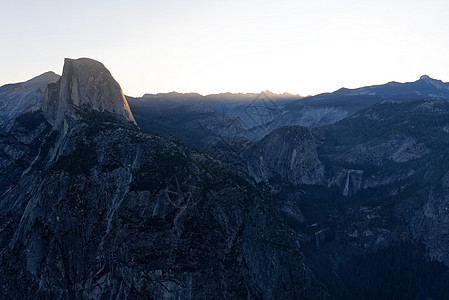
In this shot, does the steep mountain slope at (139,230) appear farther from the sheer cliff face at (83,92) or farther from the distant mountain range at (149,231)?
the sheer cliff face at (83,92)

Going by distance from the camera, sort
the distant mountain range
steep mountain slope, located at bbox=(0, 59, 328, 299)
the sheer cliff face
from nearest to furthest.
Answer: steep mountain slope, located at bbox=(0, 59, 328, 299)
the distant mountain range
the sheer cliff face

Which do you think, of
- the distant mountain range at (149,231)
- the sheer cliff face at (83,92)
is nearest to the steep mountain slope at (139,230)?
the distant mountain range at (149,231)

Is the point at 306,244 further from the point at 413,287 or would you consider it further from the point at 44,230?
the point at 44,230

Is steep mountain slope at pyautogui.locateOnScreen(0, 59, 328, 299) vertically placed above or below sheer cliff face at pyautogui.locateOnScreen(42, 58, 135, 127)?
below

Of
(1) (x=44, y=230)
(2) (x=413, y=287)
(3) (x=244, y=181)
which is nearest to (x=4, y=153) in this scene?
(1) (x=44, y=230)

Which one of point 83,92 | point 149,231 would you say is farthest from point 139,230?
point 83,92

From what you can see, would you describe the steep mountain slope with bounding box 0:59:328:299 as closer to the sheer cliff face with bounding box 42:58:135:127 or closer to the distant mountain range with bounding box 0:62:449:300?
the distant mountain range with bounding box 0:62:449:300

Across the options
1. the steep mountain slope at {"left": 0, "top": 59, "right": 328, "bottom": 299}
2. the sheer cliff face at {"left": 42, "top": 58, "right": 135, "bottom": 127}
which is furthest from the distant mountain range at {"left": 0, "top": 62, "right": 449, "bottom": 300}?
the sheer cliff face at {"left": 42, "top": 58, "right": 135, "bottom": 127}
